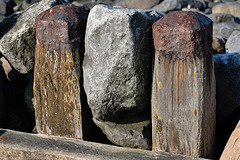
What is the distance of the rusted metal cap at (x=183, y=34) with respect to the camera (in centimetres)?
216

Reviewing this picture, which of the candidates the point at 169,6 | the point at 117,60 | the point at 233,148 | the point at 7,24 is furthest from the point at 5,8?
the point at 233,148

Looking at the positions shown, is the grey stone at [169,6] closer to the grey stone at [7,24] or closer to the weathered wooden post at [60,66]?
the grey stone at [7,24]

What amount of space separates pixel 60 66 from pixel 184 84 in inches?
42.1

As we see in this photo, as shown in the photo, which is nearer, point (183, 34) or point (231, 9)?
point (183, 34)

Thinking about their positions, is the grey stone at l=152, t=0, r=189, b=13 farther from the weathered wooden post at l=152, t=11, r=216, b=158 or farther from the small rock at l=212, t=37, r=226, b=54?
the weathered wooden post at l=152, t=11, r=216, b=158

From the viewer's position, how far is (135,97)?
2.42 meters

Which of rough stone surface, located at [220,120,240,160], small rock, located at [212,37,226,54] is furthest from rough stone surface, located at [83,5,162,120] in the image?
small rock, located at [212,37,226,54]

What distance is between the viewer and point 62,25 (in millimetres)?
2535

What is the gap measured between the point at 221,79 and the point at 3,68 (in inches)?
100

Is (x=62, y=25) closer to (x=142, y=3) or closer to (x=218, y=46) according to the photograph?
(x=218, y=46)

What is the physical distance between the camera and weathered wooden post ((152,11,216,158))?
7.19ft

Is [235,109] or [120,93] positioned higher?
[120,93]

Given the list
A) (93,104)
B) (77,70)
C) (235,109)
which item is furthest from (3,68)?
(235,109)

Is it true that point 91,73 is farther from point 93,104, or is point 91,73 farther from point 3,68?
point 3,68
